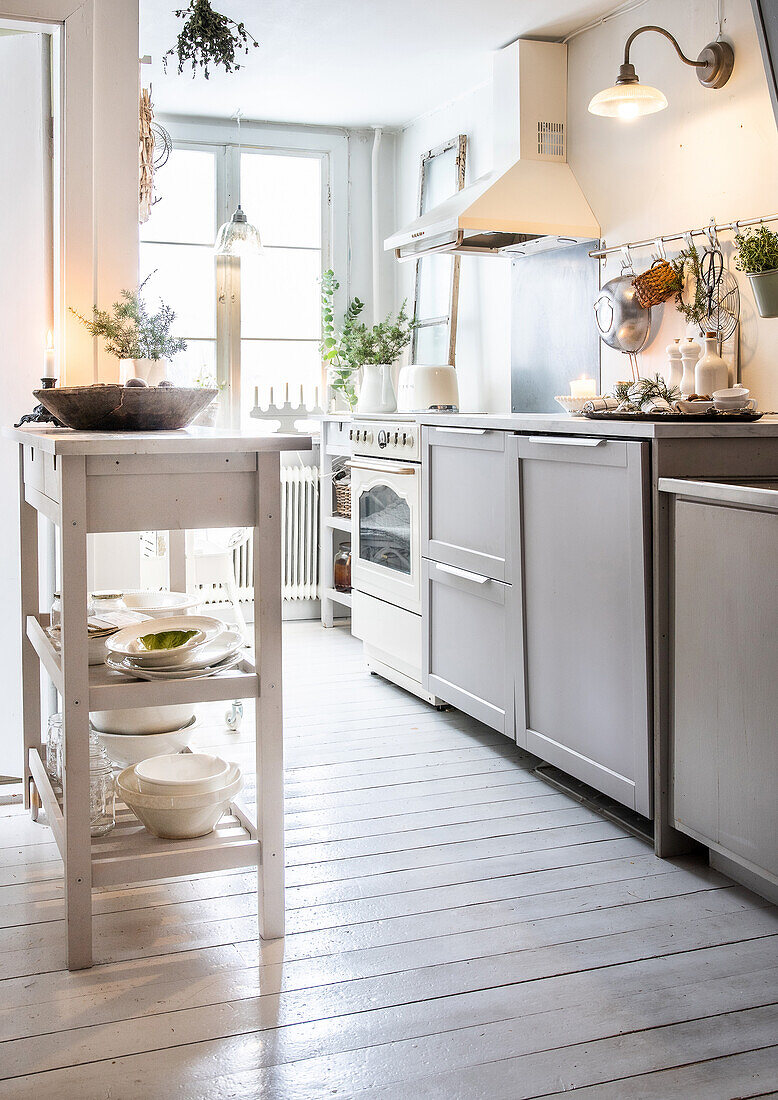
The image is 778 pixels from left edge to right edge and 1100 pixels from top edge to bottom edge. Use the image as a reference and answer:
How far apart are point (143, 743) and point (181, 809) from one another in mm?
551

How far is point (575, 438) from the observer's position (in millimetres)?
2594

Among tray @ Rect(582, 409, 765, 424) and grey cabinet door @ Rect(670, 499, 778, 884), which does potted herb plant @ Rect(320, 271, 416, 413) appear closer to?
tray @ Rect(582, 409, 765, 424)

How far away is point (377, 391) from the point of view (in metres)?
4.86

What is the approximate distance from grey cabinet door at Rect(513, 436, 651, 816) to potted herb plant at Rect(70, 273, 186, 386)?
1.00 metres

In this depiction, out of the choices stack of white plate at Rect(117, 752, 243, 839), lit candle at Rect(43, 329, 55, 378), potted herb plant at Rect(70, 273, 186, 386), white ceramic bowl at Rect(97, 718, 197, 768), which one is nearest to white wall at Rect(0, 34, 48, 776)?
lit candle at Rect(43, 329, 55, 378)

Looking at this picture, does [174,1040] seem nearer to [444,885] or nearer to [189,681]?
[189,681]

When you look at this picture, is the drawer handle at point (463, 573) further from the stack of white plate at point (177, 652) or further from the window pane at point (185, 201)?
the window pane at point (185, 201)

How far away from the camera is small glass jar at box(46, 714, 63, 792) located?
7.64 feet

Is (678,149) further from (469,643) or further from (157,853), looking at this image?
(157,853)

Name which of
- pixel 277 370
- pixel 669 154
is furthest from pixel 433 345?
pixel 669 154

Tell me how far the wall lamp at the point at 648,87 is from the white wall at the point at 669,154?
35 millimetres

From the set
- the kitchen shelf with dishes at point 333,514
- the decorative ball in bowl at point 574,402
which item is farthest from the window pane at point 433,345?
the decorative ball in bowl at point 574,402

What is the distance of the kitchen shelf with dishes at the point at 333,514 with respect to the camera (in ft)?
16.1

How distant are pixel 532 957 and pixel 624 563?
3.04 feet
